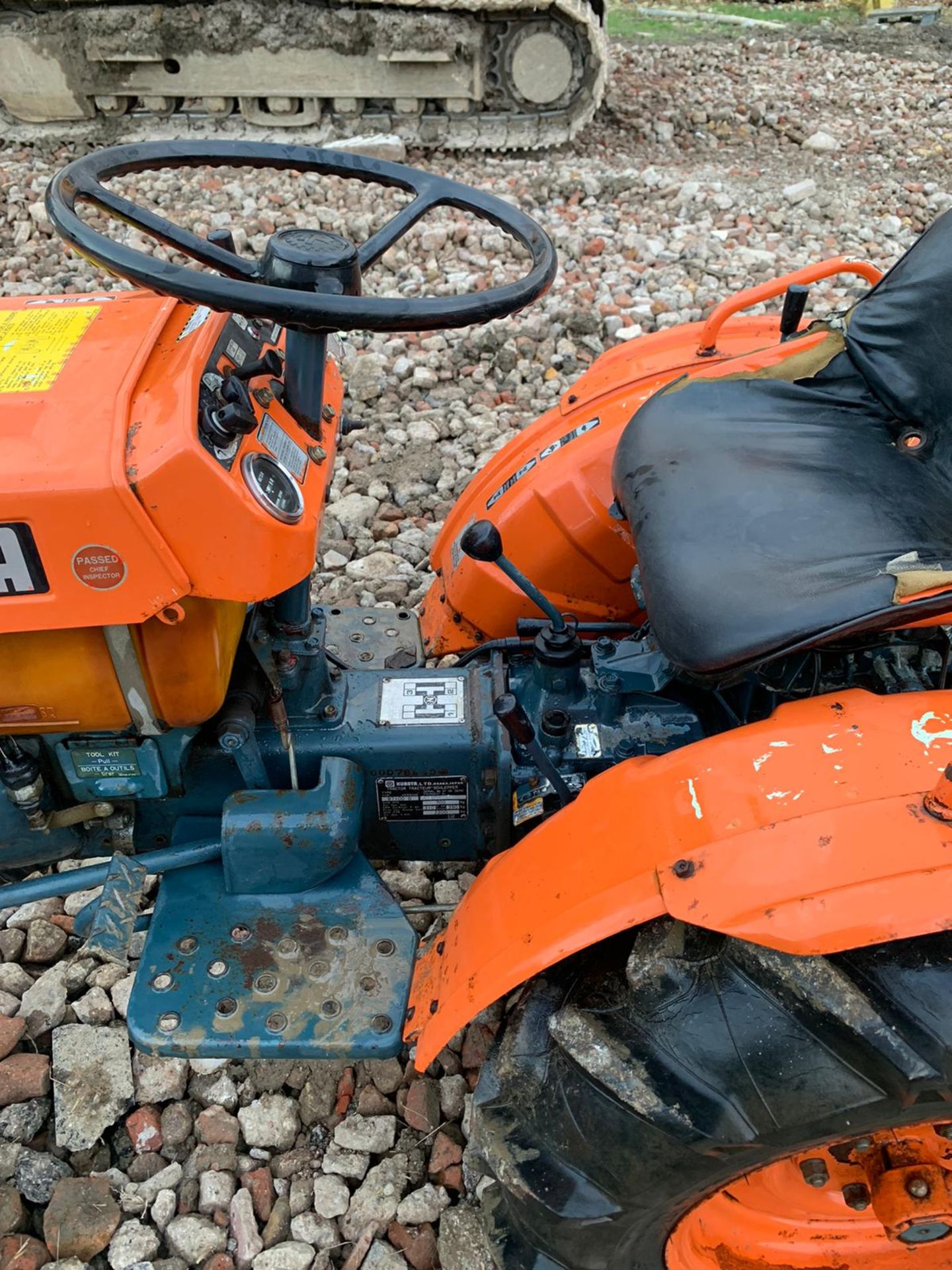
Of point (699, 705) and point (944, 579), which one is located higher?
point (944, 579)

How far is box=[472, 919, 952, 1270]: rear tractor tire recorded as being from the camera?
1.14 m

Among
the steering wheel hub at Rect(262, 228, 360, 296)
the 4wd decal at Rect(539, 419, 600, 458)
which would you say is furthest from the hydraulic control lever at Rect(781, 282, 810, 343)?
the steering wheel hub at Rect(262, 228, 360, 296)

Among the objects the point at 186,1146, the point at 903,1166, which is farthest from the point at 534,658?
the point at 186,1146

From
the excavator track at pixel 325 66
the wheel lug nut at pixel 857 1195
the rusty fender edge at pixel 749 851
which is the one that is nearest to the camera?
the rusty fender edge at pixel 749 851

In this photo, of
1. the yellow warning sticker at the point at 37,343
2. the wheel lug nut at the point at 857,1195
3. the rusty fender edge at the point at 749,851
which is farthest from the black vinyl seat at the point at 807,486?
the yellow warning sticker at the point at 37,343

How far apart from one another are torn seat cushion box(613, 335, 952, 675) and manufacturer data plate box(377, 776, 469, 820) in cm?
47

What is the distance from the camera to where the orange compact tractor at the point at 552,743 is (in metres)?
1.17

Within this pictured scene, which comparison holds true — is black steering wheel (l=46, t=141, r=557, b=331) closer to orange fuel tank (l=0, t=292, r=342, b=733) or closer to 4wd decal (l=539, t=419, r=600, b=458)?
orange fuel tank (l=0, t=292, r=342, b=733)

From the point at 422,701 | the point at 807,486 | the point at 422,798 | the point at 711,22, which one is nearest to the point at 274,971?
the point at 422,798

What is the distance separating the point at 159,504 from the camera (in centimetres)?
124

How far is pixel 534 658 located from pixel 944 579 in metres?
0.69

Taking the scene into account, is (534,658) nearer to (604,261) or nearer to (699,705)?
(699,705)

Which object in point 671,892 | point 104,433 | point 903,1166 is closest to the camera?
point 671,892

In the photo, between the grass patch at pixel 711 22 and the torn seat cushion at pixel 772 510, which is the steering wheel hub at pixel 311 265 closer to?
the torn seat cushion at pixel 772 510
